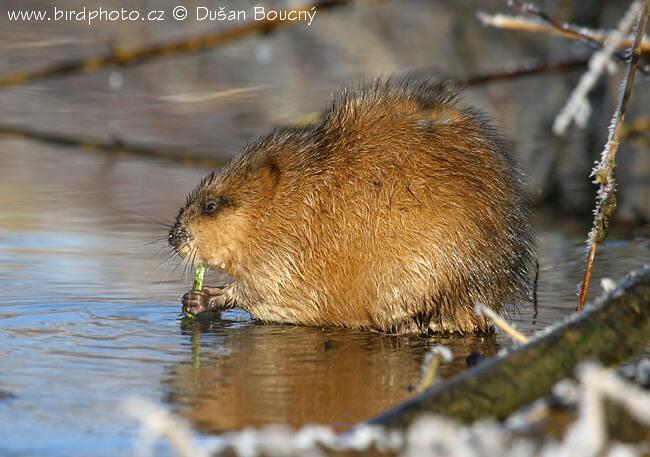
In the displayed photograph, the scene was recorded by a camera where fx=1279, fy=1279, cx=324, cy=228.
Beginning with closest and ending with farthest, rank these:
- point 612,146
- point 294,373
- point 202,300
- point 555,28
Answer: point 294,373 → point 612,146 → point 555,28 → point 202,300

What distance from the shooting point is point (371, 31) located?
1505 cm

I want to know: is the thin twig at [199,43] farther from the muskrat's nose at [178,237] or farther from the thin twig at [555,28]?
the thin twig at [555,28]

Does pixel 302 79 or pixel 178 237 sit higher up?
pixel 302 79

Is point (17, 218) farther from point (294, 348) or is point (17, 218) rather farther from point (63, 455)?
point (63, 455)

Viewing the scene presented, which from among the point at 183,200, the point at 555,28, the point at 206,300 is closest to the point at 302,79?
the point at 183,200

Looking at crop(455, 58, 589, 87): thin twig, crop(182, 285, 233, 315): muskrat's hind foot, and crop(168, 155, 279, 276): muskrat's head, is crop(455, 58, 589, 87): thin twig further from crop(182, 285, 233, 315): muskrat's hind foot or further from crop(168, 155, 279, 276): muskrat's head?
crop(182, 285, 233, 315): muskrat's hind foot

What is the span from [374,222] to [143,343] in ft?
3.55

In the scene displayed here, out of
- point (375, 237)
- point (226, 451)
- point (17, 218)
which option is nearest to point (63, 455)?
point (226, 451)

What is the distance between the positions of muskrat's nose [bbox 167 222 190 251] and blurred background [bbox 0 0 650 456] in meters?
0.25

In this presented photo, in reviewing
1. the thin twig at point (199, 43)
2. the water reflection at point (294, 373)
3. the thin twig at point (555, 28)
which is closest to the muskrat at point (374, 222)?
the water reflection at point (294, 373)

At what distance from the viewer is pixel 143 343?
4898 millimetres

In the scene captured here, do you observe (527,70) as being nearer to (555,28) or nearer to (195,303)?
(555,28)

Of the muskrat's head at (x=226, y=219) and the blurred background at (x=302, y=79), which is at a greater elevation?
the blurred background at (x=302, y=79)

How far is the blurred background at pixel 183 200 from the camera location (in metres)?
4.18
